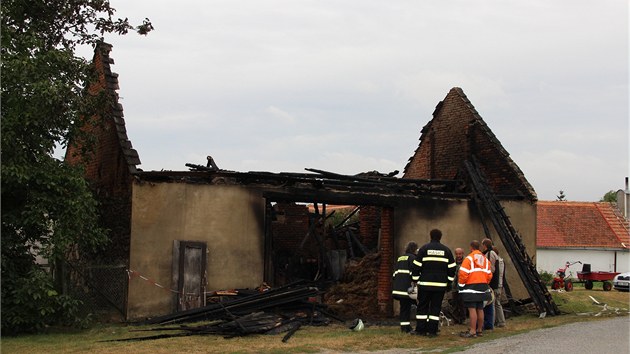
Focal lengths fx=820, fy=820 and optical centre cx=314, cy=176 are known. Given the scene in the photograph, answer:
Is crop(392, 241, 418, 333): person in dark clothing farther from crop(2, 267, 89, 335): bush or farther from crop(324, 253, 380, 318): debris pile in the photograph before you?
crop(2, 267, 89, 335): bush

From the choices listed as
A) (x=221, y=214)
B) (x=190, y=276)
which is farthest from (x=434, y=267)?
(x=190, y=276)

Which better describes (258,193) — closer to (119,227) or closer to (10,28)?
(119,227)

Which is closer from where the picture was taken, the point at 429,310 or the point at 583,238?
the point at 429,310

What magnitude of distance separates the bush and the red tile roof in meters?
43.3

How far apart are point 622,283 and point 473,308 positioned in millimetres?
24032

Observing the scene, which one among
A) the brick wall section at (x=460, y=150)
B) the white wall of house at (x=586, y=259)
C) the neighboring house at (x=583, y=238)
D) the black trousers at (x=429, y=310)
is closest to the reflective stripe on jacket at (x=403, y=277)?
the black trousers at (x=429, y=310)

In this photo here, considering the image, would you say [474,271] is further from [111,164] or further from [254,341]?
[111,164]

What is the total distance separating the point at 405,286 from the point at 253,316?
2.97m

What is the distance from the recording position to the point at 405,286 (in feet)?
47.6

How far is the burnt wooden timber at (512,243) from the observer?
18812 mm

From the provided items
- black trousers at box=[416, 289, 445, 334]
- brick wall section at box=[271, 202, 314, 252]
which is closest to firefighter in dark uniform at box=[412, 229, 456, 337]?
black trousers at box=[416, 289, 445, 334]

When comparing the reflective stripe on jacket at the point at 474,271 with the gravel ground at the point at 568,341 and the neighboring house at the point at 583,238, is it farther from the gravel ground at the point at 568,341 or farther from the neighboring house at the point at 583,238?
the neighboring house at the point at 583,238


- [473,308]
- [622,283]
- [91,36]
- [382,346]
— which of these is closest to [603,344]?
[473,308]

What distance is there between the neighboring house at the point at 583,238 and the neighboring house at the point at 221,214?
31872 millimetres
